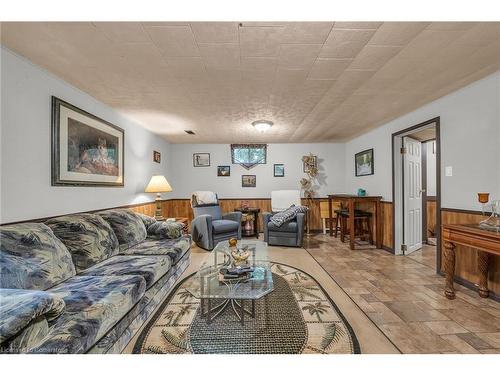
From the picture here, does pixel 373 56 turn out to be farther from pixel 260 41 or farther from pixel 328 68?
pixel 260 41

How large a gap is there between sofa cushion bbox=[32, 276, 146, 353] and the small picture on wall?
4.56m

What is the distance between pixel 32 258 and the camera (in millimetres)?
1566

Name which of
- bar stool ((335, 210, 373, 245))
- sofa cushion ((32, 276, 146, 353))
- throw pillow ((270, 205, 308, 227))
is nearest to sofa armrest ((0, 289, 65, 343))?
sofa cushion ((32, 276, 146, 353))

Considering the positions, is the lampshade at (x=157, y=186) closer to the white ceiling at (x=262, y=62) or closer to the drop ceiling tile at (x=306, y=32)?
the white ceiling at (x=262, y=62)

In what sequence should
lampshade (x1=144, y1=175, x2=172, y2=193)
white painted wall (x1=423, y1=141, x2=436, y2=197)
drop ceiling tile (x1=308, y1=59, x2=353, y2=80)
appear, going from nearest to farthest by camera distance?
drop ceiling tile (x1=308, y1=59, x2=353, y2=80) < lampshade (x1=144, y1=175, x2=172, y2=193) < white painted wall (x1=423, y1=141, x2=436, y2=197)

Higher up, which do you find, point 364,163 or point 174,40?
point 174,40

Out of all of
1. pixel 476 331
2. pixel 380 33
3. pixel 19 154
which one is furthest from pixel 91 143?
pixel 476 331

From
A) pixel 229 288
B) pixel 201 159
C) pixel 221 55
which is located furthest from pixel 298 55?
pixel 201 159

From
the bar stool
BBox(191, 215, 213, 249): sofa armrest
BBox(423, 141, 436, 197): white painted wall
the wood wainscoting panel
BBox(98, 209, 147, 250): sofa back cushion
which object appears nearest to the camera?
the wood wainscoting panel

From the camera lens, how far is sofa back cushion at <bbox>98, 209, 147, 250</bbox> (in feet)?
8.62

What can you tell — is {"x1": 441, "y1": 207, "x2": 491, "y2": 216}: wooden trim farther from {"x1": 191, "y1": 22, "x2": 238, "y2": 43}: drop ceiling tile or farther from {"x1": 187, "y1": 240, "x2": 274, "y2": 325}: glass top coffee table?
{"x1": 191, "y1": 22, "x2": 238, "y2": 43}: drop ceiling tile

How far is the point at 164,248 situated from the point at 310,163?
165 inches

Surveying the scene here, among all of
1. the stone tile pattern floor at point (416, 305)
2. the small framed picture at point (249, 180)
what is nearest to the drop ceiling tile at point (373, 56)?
the stone tile pattern floor at point (416, 305)
